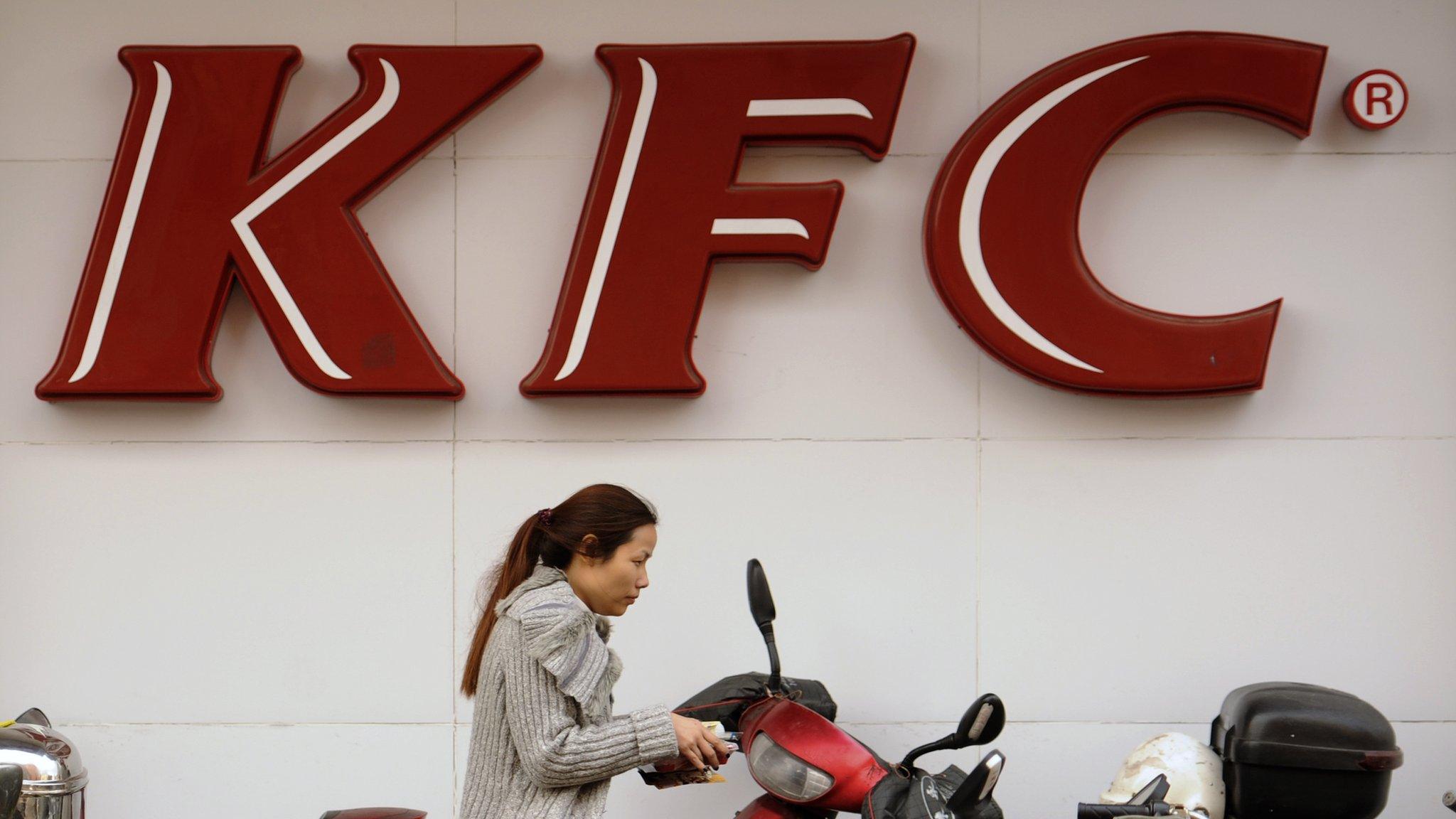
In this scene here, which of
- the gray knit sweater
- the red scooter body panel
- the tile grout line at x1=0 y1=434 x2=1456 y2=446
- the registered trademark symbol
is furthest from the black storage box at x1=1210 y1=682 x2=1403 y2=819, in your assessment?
the registered trademark symbol

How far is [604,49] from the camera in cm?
394

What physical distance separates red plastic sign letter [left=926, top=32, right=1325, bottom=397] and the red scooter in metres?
1.33

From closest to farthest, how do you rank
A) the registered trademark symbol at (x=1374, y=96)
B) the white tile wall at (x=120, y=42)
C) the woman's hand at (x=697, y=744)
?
the woman's hand at (x=697, y=744) → the registered trademark symbol at (x=1374, y=96) → the white tile wall at (x=120, y=42)

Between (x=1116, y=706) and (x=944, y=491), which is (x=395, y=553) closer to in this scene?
(x=944, y=491)

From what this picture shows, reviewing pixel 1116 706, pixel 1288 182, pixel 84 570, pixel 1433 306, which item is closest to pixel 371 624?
pixel 84 570

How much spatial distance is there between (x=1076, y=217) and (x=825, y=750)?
200 cm

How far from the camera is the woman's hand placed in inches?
101

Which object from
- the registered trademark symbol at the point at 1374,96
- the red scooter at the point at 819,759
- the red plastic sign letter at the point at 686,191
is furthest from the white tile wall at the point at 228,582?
the registered trademark symbol at the point at 1374,96

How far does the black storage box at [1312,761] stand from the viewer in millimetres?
2961

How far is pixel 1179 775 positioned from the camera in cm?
310

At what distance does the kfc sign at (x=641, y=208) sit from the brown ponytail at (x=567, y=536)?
121 cm

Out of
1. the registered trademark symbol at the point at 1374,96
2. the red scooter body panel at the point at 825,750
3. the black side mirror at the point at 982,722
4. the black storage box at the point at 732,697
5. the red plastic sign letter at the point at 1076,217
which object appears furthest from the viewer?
the registered trademark symbol at the point at 1374,96

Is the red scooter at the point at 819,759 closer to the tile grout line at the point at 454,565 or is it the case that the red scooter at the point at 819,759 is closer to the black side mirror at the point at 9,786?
the tile grout line at the point at 454,565

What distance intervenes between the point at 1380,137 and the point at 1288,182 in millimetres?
329
